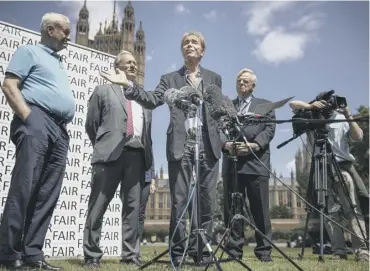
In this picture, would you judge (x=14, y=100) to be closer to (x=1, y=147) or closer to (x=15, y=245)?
(x=15, y=245)

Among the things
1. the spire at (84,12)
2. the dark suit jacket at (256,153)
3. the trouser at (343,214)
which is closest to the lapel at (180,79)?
the dark suit jacket at (256,153)

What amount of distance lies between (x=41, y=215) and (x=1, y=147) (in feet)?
6.75

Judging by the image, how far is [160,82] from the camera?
12.0ft

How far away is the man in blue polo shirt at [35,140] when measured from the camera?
2871mm

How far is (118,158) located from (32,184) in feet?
2.87

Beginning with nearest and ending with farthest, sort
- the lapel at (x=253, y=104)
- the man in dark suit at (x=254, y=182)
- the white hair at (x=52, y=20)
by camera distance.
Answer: the white hair at (x=52, y=20), the man in dark suit at (x=254, y=182), the lapel at (x=253, y=104)

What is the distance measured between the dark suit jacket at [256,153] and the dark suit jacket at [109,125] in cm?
107

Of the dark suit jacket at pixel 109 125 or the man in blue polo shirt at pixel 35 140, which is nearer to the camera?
the man in blue polo shirt at pixel 35 140

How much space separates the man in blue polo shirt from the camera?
9.42ft

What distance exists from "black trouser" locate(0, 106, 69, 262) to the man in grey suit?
38cm

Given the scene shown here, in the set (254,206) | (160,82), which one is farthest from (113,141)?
(254,206)

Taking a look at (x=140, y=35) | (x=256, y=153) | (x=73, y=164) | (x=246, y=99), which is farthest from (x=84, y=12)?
(x=256, y=153)

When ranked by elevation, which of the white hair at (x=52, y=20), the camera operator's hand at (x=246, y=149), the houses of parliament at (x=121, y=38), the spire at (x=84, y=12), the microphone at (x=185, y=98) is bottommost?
the camera operator's hand at (x=246, y=149)

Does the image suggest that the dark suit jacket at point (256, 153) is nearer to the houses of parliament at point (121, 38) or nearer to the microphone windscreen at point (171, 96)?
the microphone windscreen at point (171, 96)
